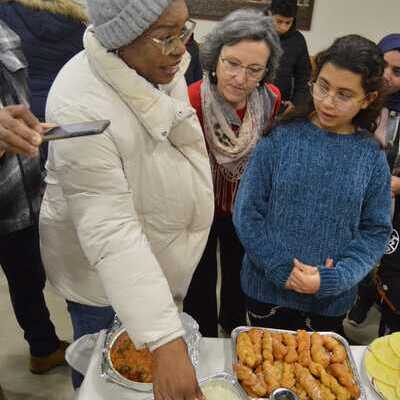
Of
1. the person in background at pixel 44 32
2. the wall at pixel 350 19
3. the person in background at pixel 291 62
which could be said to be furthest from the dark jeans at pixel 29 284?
the wall at pixel 350 19

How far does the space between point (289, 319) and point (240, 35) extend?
97 cm

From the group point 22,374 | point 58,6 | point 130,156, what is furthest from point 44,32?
point 22,374

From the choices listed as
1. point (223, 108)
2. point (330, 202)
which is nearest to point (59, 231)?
point (330, 202)

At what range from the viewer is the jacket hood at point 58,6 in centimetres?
166

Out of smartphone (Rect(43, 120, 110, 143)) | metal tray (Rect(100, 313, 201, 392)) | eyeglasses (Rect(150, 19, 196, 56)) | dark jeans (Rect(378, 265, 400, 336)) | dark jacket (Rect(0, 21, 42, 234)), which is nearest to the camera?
smartphone (Rect(43, 120, 110, 143))

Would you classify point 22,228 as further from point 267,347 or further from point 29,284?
point 267,347

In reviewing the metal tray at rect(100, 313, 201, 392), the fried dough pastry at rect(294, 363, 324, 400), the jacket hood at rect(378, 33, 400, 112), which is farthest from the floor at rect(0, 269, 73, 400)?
the jacket hood at rect(378, 33, 400, 112)

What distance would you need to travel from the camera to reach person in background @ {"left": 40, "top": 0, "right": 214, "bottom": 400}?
0.75m

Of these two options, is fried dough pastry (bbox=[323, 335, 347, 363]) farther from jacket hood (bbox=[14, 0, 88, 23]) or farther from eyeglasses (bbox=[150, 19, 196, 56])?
jacket hood (bbox=[14, 0, 88, 23])

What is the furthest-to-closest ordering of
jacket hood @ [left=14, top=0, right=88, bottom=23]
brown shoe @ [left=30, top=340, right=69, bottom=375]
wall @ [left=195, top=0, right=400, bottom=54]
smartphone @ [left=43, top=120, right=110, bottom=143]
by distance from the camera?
wall @ [left=195, top=0, right=400, bottom=54]
brown shoe @ [left=30, top=340, right=69, bottom=375]
jacket hood @ [left=14, top=0, right=88, bottom=23]
smartphone @ [left=43, top=120, right=110, bottom=143]

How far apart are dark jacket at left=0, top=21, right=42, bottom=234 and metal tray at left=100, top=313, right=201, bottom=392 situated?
533 mm

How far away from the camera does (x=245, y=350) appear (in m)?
1.04

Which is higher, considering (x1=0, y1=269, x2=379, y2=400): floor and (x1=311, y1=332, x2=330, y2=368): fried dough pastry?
(x1=311, y1=332, x2=330, y2=368): fried dough pastry

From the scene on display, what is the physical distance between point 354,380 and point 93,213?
0.71m
